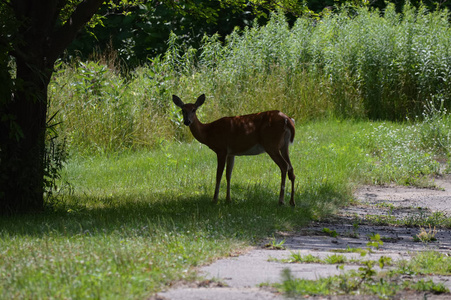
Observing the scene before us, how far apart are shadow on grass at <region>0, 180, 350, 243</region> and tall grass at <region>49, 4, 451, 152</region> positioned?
5.21 m

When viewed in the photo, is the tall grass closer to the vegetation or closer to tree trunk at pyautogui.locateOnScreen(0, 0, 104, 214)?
the vegetation

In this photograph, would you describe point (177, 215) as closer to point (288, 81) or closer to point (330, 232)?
point (330, 232)

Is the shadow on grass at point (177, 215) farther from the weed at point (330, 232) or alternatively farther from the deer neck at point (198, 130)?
the deer neck at point (198, 130)

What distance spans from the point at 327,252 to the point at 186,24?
19.5 meters

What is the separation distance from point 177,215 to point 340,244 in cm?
200

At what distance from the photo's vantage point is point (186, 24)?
81.6 ft

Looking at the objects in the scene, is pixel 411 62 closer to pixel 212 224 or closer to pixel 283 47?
pixel 283 47

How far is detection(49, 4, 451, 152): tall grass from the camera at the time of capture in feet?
50.1

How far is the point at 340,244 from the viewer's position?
22.9 feet

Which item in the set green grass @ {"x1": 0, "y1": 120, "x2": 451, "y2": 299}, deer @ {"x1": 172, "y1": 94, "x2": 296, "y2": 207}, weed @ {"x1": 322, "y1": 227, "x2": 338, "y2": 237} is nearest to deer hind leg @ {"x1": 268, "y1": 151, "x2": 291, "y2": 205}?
deer @ {"x1": 172, "y1": 94, "x2": 296, "y2": 207}

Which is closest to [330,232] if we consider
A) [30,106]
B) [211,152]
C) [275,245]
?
[275,245]

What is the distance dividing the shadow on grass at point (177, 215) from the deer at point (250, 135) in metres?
0.50

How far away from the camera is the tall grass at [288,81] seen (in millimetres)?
15266

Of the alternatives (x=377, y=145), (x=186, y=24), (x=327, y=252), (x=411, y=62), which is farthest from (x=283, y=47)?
(x=327, y=252)
